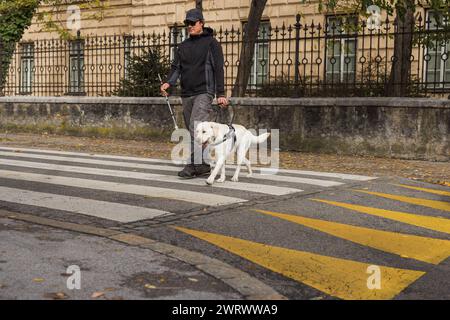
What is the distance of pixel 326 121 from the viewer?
13383mm

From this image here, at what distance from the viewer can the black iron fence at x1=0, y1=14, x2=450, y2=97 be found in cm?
1329

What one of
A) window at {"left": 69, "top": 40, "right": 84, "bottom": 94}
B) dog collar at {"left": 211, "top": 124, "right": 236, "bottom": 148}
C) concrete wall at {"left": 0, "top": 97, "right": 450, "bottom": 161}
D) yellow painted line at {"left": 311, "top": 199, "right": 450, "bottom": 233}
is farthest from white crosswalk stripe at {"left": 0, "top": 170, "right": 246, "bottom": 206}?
window at {"left": 69, "top": 40, "right": 84, "bottom": 94}

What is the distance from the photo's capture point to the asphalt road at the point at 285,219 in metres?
4.67

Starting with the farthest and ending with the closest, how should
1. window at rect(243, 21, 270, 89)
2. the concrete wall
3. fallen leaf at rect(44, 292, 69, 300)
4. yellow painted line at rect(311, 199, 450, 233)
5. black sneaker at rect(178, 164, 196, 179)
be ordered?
window at rect(243, 21, 270, 89) < the concrete wall < black sneaker at rect(178, 164, 196, 179) < yellow painted line at rect(311, 199, 450, 233) < fallen leaf at rect(44, 292, 69, 300)

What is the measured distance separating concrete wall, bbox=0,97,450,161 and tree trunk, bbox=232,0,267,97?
4.54ft

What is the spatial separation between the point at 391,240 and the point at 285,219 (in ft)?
3.66

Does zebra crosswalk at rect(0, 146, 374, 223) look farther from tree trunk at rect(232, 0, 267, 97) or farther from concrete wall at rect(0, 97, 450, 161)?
tree trunk at rect(232, 0, 267, 97)

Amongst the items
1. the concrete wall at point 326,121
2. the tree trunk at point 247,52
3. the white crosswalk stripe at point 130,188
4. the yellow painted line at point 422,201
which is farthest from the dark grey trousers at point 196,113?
the tree trunk at point 247,52

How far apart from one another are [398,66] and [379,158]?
2311 mm

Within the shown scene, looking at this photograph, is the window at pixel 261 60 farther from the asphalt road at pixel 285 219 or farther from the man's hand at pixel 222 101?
the man's hand at pixel 222 101

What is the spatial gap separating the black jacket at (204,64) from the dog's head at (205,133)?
2.56 ft

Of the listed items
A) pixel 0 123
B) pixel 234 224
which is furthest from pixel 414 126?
pixel 0 123
